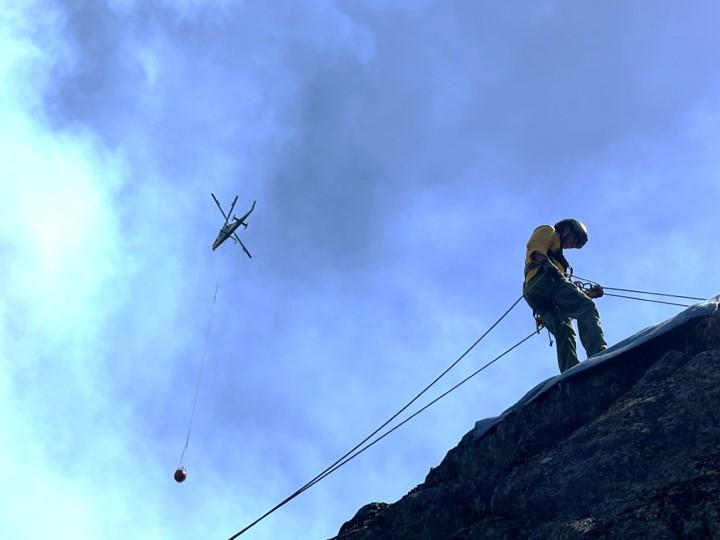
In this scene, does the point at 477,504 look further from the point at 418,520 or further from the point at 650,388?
the point at 650,388

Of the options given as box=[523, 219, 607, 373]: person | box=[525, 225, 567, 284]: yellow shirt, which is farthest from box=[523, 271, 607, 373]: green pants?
box=[525, 225, 567, 284]: yellow shirt

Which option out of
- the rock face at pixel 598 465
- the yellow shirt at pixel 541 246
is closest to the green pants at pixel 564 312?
the yellow shirt at pixel 541 246

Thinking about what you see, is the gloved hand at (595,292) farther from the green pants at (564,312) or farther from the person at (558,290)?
the green pants at (564,312)

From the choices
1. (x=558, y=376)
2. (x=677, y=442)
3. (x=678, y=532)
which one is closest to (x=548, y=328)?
(x=558, y=376)

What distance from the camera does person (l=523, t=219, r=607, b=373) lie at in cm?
1268

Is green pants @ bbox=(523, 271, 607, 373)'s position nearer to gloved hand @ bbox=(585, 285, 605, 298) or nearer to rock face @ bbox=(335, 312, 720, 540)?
gloved hand @ bbox=(585, 285, 605, 298)

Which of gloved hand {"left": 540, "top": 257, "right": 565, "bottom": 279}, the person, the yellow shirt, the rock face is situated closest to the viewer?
the rock face

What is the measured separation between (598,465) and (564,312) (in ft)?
17.7

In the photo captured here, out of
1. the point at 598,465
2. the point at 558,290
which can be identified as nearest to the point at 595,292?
the point at 558,290

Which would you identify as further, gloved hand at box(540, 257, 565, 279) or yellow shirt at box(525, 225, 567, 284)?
yellow shirt at box(525, 225, 567, 284)

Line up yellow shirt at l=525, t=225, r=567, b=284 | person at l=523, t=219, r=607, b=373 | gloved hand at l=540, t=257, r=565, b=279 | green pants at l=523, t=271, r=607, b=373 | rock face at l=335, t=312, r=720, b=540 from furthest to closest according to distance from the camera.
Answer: yellow shirt at l=525, t=225, r=567, b=284 → gloved hand at l=540, t=257, r=565, b=279 → person at l=523, t=219, r=607, b=373 → green pants at l=523, t=271, r=607, b=373 → rock face at l=335, t=312, r=720, b=540

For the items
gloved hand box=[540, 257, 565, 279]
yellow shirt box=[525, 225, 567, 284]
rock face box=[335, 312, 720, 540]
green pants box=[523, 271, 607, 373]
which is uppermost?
yellow shirt box=[525, 225, 567, 284]

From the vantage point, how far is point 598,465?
25.5ft

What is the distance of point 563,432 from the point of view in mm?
9172
